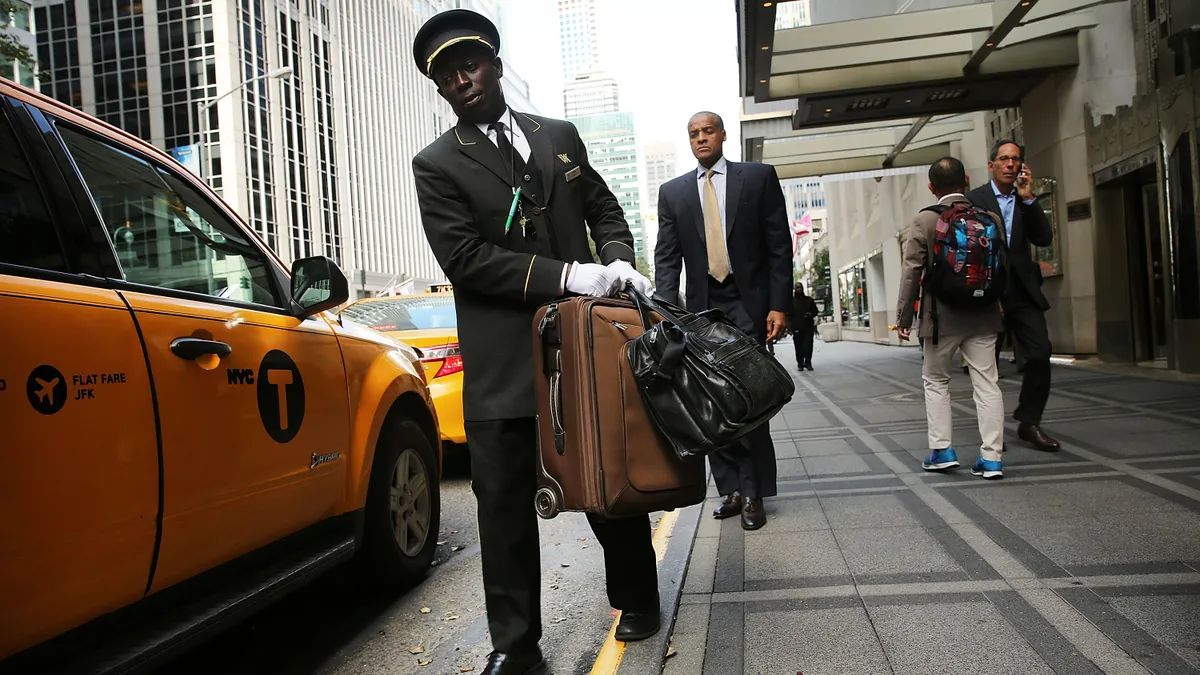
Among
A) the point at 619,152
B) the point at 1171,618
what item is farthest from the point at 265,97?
the point at 619,152

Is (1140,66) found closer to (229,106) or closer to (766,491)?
(766,491)

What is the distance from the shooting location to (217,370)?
246 centimetres

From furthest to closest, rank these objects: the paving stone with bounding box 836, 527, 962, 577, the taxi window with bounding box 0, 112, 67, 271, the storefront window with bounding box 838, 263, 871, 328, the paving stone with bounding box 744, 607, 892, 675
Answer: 1. the storefront window with bounding box 838, 263, 871, 328
2. the paving stone with bounding box 836, 527, 962, 577
3. the paving stone with bounding box 744, 607, 892, 675
4. the taxi window with bounding box 0, 112, 67, 271

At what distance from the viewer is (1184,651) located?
2.39m

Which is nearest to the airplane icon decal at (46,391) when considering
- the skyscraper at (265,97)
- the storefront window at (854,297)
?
the storefront window at (854,297)

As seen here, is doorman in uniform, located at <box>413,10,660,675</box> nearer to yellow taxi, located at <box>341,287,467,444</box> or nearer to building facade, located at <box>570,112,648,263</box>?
yellow taxi, located at <box>341,287,467,444</box>

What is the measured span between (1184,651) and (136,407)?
9.68 feet

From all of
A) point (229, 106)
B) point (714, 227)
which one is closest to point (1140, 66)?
point (714, 227)

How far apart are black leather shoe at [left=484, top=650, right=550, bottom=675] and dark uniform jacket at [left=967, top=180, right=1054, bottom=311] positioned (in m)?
4.00

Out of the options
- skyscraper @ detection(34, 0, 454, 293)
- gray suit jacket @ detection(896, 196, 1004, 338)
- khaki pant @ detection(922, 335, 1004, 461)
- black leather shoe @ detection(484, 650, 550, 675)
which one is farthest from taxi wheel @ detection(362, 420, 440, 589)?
skyscraper @ detection(34, 0, 454, 293)

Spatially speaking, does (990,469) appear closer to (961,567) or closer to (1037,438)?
(1037,438)

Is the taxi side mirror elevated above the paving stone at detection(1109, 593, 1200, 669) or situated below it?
above

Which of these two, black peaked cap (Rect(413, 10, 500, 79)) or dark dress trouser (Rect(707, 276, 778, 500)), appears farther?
dark dress trouser (Rect(707, 276, 778, 500))

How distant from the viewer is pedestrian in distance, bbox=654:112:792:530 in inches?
169
